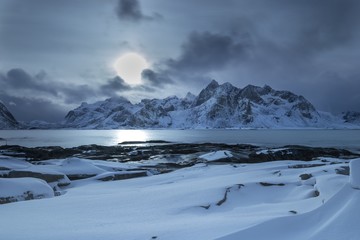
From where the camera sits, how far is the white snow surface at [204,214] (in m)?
5.43

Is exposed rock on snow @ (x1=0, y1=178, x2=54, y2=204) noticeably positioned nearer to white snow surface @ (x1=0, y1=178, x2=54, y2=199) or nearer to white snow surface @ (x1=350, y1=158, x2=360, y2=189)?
white snow surface @ (x1=0, y1=178, x2=54, y2=199)

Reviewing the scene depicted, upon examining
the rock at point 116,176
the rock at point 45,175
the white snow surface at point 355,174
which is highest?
the white snow surface at point 355,174

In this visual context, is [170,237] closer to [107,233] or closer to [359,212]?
[107,233]

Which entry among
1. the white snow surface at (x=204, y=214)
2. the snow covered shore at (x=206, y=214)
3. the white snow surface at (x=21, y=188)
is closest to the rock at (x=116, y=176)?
the white snow surface at (x=21, y=188)

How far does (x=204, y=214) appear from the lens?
7719 millimetres

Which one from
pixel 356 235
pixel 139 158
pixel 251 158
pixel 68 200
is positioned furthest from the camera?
pixel 139 158

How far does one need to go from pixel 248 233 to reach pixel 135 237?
6.57 feet

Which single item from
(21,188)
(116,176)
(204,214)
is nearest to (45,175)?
(116,176)

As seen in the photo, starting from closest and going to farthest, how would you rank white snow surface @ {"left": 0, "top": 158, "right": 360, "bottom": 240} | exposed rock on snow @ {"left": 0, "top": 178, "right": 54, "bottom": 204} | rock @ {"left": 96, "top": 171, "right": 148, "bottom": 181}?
white snow surface @ {"left": 0, "top": 158, "right": 360, "bottom": 240} < exposed rock on snow @ {"left": 0, "top": 178, "right": 54, "bottom": 204} < rock @ {"left": 96, "top": 171, "right": 148, "bottom": 181}

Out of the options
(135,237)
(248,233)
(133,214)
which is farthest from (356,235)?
(133,214)

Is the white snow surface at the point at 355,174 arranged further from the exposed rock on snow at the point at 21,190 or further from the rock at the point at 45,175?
the rock at the point at 45,175

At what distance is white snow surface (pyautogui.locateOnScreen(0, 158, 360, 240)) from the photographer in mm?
5426

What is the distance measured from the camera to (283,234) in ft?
17.5

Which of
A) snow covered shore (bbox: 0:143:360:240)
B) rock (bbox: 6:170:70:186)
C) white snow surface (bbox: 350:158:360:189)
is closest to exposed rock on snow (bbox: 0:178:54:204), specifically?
snow covered shore (bbox: 0:143:360:240)
